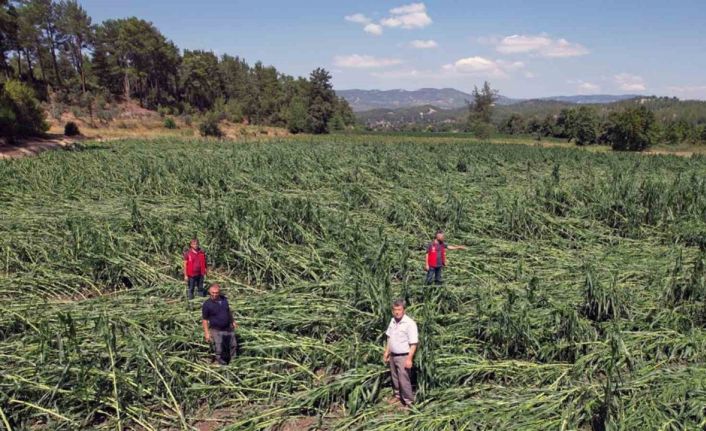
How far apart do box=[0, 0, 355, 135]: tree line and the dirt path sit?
50.4 ft

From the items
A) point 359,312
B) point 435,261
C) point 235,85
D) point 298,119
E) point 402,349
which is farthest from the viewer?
point 235,85

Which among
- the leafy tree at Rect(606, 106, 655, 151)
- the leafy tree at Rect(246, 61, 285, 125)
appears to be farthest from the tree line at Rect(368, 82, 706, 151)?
the leafy tree at Rect(246, 61, 285, 125)

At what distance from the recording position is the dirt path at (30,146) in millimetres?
29609

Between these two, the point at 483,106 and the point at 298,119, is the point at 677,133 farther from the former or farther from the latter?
the point at 298,119

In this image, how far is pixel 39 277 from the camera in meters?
8.45

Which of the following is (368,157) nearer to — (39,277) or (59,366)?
(39,277)

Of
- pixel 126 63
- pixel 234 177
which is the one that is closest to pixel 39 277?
pixel 234 177

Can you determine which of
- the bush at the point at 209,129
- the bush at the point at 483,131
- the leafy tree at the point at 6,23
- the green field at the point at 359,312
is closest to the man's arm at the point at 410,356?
the green field at the point at 359,312

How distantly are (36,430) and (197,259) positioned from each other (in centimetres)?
357

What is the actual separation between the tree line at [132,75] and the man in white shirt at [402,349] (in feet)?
177

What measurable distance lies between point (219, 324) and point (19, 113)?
126 feet

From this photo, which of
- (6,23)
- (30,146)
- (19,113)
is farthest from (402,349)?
(6,23)

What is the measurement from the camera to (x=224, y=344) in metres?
6.10

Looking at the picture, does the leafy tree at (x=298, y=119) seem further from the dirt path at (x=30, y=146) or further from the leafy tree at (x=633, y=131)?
the leafy tree at (x=633, y=131)
